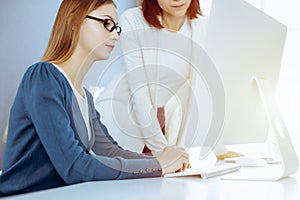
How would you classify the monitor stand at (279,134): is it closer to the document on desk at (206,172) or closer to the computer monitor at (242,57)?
the computer monitor at (242,57)

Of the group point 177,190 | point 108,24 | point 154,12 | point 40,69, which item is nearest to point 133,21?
point 154,12

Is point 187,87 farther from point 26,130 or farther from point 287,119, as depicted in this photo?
point 287,119

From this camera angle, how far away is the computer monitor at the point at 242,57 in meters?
0.88

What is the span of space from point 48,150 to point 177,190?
0.38 metres

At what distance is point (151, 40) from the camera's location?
1696 mm

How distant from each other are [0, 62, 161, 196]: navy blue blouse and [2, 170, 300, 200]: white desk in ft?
0.19

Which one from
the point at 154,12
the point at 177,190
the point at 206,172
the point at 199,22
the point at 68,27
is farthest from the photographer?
the point at 154,12

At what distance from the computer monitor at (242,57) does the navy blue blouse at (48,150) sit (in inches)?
10.7

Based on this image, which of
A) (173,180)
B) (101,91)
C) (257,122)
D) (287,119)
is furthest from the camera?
(287,119)

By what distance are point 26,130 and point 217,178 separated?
1.78 feet

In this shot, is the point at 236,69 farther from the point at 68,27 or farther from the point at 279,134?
the point at 68,27

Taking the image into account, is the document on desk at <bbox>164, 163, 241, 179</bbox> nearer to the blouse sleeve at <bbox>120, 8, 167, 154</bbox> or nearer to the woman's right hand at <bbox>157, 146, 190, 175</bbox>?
the woman's right hand at <bbox>157, 146, 190, 175</bbox>

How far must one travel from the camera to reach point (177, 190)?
720mm

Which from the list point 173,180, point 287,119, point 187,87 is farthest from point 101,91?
point 287,119
